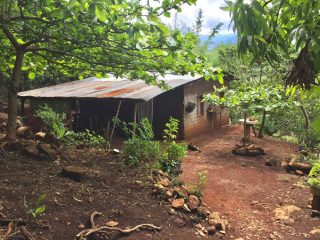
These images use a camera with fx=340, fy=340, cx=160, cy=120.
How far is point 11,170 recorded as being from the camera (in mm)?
6293

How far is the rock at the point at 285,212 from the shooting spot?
722cm

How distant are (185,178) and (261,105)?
18.2ft

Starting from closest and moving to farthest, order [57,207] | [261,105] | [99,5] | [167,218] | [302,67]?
[302,67] → [99,5] → [57,207] → [167,218] → [261,105]

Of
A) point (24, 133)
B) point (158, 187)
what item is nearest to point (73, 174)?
point (158, 187)

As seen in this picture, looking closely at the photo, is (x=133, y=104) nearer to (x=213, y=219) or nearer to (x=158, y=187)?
(x=158, y=187)

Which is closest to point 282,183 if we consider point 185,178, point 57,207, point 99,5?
point 185,178

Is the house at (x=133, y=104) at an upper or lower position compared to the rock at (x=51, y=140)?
upper

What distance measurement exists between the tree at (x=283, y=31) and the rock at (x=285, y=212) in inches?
228

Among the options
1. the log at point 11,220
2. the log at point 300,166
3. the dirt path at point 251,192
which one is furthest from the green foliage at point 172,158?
the log at point 300,166

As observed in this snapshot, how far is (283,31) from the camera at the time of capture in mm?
2230

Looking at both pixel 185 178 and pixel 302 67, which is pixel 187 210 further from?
pixel 302 67

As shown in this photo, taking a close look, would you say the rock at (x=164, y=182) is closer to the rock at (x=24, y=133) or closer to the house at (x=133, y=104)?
the rock at (x=24, y=133)

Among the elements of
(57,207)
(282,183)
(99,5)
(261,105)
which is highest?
(99,5)

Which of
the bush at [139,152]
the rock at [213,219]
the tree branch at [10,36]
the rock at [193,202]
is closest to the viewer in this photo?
the rock at [213,219]
